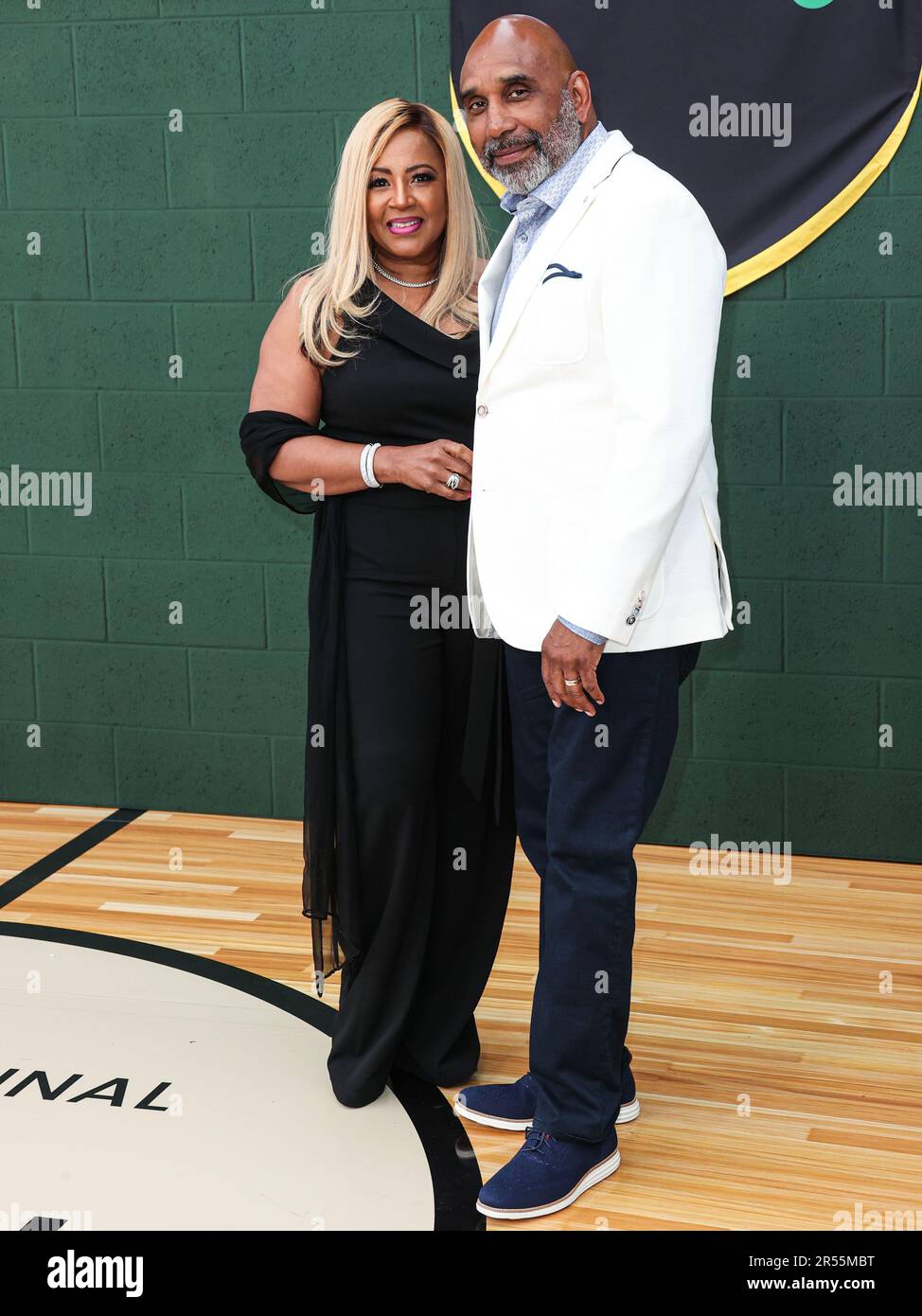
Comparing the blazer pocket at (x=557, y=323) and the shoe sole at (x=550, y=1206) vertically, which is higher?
the blazer pocket at (x=557, y=323)

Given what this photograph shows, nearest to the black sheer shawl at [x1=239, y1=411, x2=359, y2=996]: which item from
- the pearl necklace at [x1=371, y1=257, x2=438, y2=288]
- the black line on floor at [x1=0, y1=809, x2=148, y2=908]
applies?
the pearl necklace at [x1=371, y1=257, x2=438, y2=288]

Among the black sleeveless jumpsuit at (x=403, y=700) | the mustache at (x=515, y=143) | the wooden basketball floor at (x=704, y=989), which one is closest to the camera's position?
the mustache at (x=515, y=143)

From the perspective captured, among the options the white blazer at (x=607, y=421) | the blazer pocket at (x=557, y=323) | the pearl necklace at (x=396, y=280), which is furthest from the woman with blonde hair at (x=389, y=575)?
the blazer pocket at (x=557, y=323)

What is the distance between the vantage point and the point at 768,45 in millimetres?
3299

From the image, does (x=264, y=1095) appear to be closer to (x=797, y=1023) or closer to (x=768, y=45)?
(x=797, y=1023)

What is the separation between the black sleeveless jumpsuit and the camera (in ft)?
7.47

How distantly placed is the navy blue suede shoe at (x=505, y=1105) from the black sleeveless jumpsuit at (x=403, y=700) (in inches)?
3.8

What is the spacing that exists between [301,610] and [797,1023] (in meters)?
1.73

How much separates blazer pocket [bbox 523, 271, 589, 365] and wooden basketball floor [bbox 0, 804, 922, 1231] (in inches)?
47.3

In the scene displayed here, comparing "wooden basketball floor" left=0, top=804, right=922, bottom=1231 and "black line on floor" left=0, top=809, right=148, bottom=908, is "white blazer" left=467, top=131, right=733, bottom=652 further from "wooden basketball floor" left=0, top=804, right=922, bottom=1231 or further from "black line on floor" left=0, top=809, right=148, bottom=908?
"black line on floor" left=0, top=809, right=148, bottom=908

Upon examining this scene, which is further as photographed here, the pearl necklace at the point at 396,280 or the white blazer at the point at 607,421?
the pearl necklace at the point at 396,280

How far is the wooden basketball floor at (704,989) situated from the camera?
7.14 feet

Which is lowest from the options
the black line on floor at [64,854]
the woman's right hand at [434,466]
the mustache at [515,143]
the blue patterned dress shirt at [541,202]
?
the black line on floor at [64,854]

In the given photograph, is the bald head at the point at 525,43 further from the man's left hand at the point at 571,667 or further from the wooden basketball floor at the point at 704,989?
the wooden basketball floor at the point at 704,989
